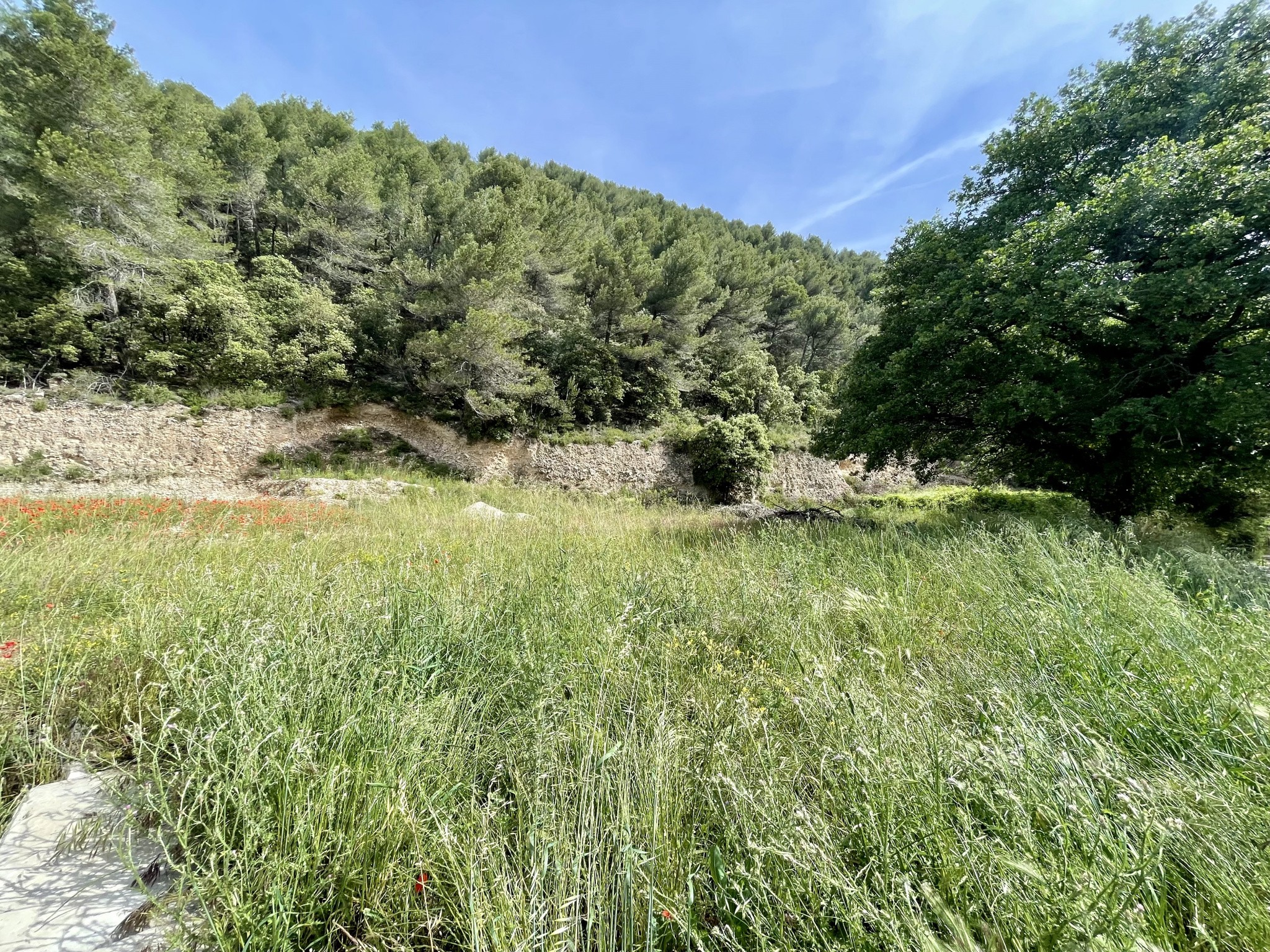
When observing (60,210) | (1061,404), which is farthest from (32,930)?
(60,210)

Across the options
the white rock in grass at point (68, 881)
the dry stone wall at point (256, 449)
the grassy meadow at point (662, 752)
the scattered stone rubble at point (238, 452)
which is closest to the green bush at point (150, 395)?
the scattered stone rubble at point (238, 452)

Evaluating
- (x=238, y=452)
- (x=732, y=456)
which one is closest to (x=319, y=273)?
(x=238, y=452)

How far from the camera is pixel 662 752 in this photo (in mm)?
1634

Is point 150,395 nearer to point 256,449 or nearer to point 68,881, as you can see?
point 256,449

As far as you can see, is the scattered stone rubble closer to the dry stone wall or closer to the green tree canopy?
the dry stone wall

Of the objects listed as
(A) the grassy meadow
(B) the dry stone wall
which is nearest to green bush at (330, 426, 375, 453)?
(B) the dry stone wall

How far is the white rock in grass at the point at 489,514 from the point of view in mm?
7227

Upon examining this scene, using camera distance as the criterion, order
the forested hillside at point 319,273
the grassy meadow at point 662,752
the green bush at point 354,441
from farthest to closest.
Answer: the green bush at point 354,441, the forested hillside at point 319,273, the grassy meadow at point 662,752

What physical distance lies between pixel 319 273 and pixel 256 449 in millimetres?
11670

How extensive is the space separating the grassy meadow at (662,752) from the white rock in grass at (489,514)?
366cm

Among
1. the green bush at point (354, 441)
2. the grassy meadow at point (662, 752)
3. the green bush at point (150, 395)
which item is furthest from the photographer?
the green bush at point (354, 441)

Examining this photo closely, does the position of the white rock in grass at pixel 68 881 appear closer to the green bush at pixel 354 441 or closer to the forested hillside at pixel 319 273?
the forested hillside at pixel 319 273

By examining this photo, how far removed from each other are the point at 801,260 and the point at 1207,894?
4294 cm

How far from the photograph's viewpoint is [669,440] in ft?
64.2
